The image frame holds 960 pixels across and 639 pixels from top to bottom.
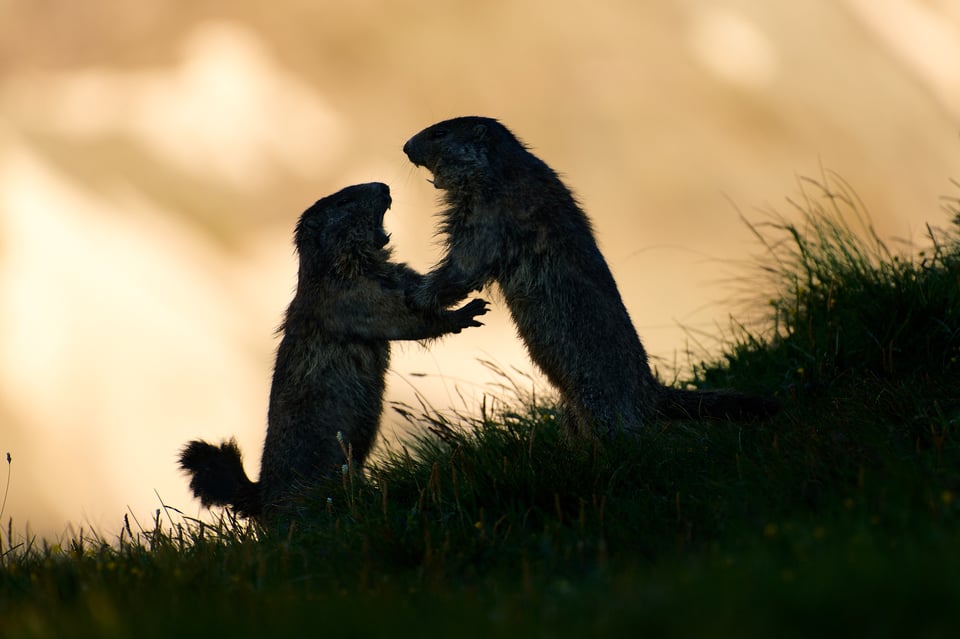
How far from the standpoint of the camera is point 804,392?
7707 millimetres

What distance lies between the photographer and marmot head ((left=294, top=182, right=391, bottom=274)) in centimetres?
825

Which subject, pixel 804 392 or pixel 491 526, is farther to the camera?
pixel 804 392

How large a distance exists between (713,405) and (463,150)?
268 cm

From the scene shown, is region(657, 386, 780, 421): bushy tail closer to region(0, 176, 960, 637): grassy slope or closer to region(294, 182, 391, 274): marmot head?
region(0, 176, 960, 637): grassy slope

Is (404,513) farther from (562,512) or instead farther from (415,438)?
(415,438)

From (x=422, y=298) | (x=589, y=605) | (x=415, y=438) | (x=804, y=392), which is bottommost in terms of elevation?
(x=589, y=605)

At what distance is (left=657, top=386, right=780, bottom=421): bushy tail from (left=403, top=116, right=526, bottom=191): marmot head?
81.7 inches

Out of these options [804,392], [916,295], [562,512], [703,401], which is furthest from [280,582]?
[916,295]

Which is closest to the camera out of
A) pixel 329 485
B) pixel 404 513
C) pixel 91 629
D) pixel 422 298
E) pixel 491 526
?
pixel 91 629

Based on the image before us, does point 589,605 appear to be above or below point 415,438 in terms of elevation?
below

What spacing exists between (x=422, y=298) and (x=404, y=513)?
73.8 inches

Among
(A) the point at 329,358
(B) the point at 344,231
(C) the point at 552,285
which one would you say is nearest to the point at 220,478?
(A) the point at 329,358

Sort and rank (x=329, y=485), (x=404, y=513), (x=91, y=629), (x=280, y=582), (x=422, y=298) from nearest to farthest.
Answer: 1. (x=91, y=629)
2. (x=280, y=582)
3. (x=404, y=513)
4. (x=329, y=485)
5. (x=422, y=298)

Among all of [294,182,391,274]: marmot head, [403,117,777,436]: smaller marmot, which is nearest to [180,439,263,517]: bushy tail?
[294,182,391,274]: marmot head
